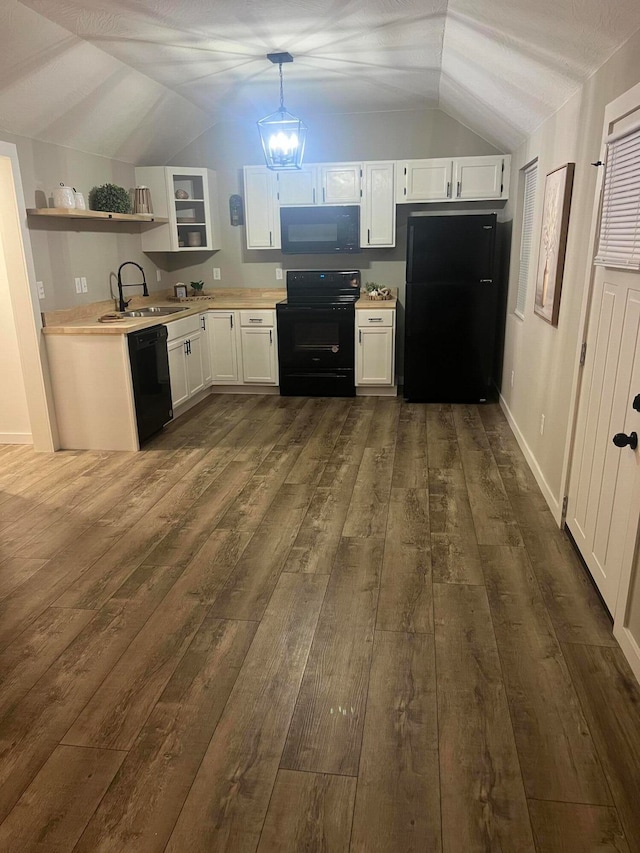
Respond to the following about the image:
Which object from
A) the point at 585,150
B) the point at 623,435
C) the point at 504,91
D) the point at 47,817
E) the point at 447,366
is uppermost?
the point at 504,91

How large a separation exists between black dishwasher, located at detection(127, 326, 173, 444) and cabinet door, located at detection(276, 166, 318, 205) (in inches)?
76.9

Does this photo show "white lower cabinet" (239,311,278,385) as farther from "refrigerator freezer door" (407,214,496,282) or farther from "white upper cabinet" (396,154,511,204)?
"white upper cabinet" (396,154,511,204)

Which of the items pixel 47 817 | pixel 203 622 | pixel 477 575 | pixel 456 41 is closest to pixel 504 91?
pixel 456 41

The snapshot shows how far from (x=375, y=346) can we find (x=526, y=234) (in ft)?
5.56

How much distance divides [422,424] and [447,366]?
831 millimetres

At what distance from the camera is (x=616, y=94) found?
2.59m

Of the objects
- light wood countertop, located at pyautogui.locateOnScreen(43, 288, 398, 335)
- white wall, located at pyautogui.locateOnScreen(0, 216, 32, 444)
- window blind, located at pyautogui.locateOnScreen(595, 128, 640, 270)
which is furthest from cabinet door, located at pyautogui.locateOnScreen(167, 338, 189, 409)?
window blind, located at pyautogui.locateOnScreen(595, 128, 640, 270)

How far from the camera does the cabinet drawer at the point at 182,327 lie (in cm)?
520

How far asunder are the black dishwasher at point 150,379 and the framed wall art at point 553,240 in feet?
9.34

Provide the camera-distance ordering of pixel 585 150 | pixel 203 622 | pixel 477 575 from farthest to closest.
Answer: pixel 585 150, pixel 477 575, pixel 203 622

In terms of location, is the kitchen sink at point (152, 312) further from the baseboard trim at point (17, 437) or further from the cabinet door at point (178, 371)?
the baseboard trim at point (17, 437)

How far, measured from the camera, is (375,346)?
19.4ft

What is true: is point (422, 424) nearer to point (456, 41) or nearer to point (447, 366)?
point (447, 366)

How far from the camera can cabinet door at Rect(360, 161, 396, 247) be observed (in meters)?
5.78
